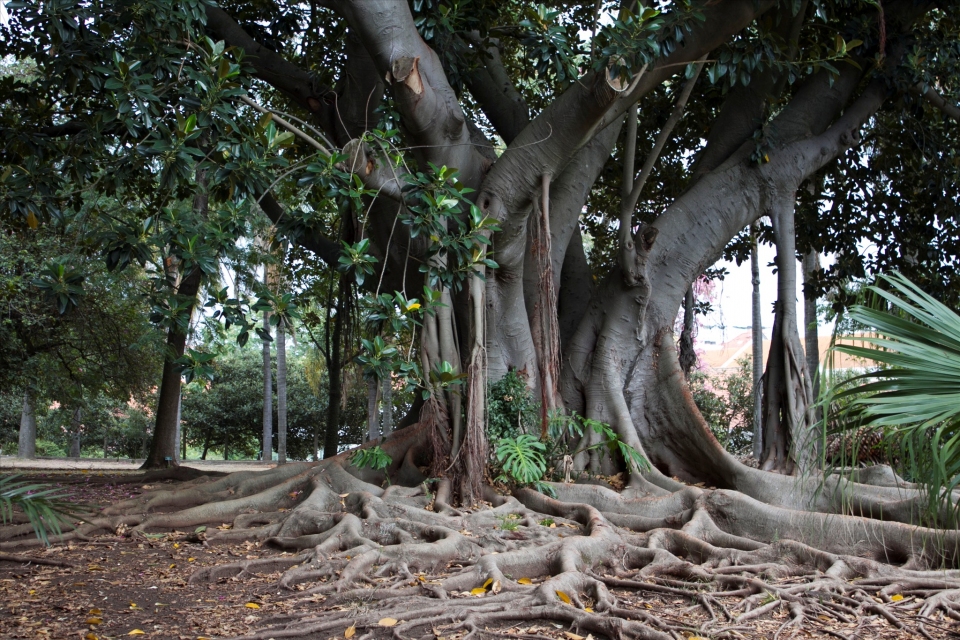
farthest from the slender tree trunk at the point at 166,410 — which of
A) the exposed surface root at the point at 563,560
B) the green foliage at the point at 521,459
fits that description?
the green foliage at the point at 521,459

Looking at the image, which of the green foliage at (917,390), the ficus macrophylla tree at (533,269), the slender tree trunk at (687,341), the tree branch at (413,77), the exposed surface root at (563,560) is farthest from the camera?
the slender tree trunk at (687,341)

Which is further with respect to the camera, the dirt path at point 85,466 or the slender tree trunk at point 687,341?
the slender tree trunk at point 687,341

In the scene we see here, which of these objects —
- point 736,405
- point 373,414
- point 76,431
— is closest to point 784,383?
point 373,414

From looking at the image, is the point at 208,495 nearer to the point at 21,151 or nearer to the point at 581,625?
the point at 21,151

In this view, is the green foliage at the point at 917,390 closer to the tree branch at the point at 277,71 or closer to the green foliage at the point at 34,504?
the green foliage at the point at 34,504

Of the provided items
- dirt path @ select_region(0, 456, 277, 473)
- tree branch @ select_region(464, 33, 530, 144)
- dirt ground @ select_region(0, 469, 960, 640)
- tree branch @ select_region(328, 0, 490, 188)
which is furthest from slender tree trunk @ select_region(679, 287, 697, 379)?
dirt ground @ select_region(0, 469, 960, 640)

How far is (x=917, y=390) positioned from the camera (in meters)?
2.56

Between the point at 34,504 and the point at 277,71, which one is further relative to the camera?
the point at 277,71

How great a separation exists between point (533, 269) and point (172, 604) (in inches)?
188

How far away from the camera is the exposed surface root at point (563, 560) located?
391 cm

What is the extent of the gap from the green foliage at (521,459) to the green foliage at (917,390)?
12.6 feet

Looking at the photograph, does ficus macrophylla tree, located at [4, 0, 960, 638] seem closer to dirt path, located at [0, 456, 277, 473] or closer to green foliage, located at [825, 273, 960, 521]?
green foliage, located at [825, 273, 960, 521]

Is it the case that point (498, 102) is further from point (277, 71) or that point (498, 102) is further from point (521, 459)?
point (521, 459)

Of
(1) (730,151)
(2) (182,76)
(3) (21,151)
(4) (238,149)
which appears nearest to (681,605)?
(4) (238,149)
